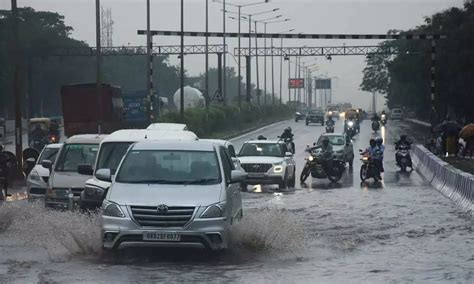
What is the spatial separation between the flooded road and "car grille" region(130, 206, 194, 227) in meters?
0.55

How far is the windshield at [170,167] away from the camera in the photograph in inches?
591

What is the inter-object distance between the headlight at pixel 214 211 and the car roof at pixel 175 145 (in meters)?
1.59

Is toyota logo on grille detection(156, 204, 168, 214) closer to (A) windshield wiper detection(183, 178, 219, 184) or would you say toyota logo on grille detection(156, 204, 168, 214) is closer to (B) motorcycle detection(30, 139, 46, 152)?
(A) windshield wiper detection(183, 178, 219, 184)

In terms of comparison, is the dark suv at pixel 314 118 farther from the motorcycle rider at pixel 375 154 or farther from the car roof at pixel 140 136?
the car roof at pixel 140 136

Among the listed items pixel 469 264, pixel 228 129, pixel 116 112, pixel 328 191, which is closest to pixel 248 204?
pixel 328 191

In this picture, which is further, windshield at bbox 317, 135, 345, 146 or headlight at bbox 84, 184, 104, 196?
windshield at bbox 317, 135, 345, 146

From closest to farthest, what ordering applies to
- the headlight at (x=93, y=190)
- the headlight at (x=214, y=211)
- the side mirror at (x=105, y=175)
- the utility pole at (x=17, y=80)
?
the headlight at (x=214, y=211) → the side mirror at (x=105, y=175) → the headlight at (x=93, y=190) → the utility pole at (x=17, y=80)

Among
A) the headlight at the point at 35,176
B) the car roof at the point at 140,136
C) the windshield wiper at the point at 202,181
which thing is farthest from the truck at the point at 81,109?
the windshield wiper at the point at 202,181

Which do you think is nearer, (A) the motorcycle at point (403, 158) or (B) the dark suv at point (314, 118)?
(A) the motorcycle at point (403, 158)

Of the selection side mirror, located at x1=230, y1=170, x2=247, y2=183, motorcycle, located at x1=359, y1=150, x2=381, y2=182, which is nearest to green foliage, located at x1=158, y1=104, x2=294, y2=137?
motorcycle, located at x1=359, y1=150, x2=381, y2=182

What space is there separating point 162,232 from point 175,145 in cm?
214

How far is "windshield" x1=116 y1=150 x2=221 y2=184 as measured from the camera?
15016mm

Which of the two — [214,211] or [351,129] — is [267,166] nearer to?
[214,211]

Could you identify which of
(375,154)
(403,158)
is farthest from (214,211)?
(403,158)
